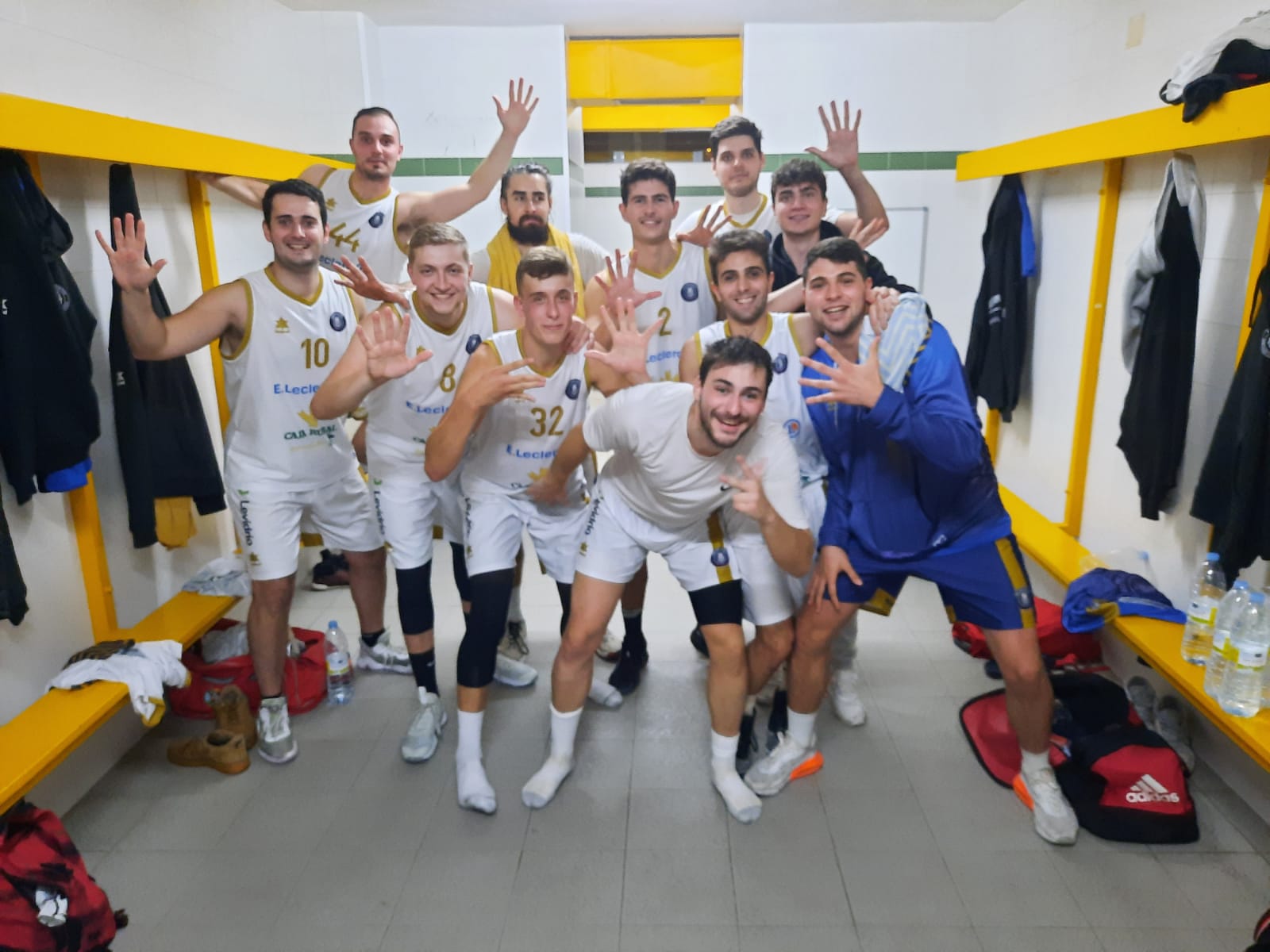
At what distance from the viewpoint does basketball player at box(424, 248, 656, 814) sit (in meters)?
2.46

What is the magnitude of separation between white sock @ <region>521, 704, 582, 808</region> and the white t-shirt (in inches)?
26.7

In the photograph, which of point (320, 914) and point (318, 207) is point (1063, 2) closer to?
point (318, 207)

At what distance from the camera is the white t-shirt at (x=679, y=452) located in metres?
2.33

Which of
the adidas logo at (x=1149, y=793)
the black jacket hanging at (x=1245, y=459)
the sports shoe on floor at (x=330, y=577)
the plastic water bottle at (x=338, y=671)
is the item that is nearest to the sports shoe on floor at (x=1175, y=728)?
the adidas logo at (x=1149, y=793)

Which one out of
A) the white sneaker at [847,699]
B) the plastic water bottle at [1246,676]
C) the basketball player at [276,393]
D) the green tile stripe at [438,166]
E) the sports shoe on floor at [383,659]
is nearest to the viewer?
the plastic water bottle at [1246,676]

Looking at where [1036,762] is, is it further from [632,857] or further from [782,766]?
[632,857]

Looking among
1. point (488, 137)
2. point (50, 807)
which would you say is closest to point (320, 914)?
point (50, 807)

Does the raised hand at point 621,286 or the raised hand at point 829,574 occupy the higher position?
the raised hand at point 621,286

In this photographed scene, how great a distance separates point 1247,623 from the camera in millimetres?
2301

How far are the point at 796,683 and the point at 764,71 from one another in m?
3.58

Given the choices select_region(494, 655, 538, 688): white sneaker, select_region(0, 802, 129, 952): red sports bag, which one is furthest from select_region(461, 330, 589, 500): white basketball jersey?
select_region(0, 802, 129, 952): red sports bag

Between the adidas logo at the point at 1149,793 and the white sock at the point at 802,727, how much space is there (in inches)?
33.1

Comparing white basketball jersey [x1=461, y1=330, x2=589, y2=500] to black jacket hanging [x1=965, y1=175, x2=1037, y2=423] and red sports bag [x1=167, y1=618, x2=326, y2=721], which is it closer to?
red sports bag [x1=167, y1=618, x2=326, y2=721]

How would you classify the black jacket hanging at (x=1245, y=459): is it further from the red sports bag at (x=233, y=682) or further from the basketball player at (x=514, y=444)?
the red sports bag at (x=233, y=682)
